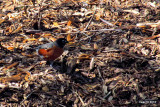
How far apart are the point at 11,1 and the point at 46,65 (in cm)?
333

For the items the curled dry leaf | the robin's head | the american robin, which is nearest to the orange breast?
the american robin

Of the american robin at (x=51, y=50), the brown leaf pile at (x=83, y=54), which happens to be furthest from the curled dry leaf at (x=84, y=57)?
the american robin at (x=51, y=50)

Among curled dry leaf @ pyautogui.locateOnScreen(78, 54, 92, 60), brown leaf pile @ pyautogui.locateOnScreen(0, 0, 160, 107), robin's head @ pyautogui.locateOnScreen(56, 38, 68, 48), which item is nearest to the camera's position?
brown leaf pile @ pyautogui.locateOnScreen(0, 0, 160, 107)

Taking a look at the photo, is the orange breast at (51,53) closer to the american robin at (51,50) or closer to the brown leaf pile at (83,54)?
the american robin at (51,50)

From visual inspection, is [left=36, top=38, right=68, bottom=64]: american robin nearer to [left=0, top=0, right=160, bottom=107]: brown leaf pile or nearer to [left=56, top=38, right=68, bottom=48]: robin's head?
[left=56, top=38, right=68, bottom=48]: robin's head

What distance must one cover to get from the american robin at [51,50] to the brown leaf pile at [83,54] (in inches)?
6.0

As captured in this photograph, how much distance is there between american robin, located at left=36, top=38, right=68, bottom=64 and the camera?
5117 mm

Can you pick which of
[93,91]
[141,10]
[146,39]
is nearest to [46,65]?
[93,91]

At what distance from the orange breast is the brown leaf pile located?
152 millimetres

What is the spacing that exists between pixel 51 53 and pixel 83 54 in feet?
2.48

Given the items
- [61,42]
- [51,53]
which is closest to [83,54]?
[61,42]

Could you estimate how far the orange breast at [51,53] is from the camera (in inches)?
201

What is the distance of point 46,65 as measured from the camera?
16.4ft

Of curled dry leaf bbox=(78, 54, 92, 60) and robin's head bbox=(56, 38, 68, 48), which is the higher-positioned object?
robin's head bbox=(56, 38, 68, 48)
